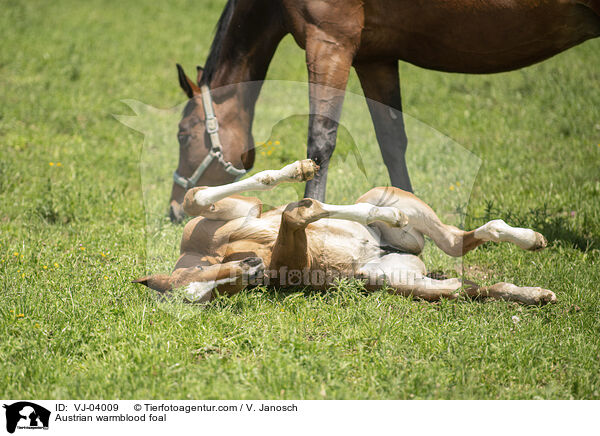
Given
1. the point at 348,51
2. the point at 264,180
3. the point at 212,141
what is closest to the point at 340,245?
the point at 264,180

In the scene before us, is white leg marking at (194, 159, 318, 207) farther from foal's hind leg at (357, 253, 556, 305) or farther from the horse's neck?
the horse's neck

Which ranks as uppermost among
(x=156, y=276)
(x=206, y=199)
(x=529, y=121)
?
(x=529, y=121)

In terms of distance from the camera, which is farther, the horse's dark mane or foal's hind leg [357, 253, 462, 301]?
the horse's dark mane

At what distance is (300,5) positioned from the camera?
395 centimetres

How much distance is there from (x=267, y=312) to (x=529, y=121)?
6.15m

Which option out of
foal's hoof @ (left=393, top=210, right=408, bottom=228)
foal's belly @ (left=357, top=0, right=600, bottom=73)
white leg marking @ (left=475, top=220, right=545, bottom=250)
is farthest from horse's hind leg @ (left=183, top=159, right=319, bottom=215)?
foal's belly @ (left=357, top=0, right=600, bottom=73)

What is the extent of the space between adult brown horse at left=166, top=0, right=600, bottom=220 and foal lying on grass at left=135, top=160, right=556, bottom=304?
17.0 inches

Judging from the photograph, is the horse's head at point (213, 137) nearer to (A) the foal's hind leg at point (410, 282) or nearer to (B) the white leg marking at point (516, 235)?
(A) the foal's hind leg at point (410, 282)

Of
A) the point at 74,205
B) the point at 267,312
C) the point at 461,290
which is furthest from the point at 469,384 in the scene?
the point at 74,205

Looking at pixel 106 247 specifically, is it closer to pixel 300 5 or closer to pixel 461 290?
pixel 300 5
